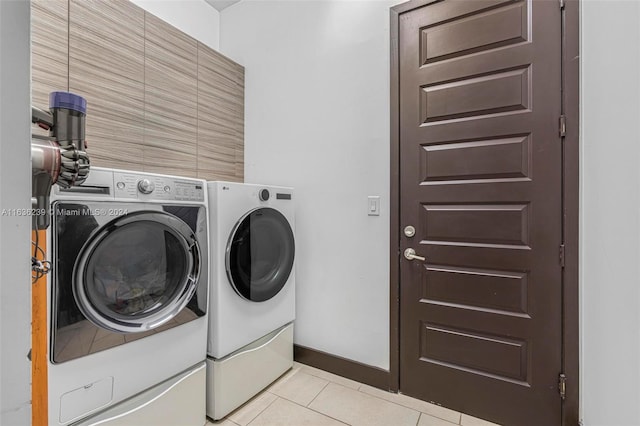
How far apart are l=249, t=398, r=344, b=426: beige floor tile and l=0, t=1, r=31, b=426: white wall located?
4.61ft

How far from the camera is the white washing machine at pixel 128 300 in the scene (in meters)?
0.97

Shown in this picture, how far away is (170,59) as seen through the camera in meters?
1.74

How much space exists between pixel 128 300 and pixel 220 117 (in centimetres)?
136

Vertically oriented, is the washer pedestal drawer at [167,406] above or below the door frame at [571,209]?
below

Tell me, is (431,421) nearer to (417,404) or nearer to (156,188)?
(417,404)

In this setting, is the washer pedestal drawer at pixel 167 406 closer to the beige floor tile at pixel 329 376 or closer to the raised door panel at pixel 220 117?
the beige floor tile at pixel 329 376

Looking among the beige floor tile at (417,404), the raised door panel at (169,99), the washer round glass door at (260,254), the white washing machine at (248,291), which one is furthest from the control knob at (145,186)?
the beige floor tile at (417,404)

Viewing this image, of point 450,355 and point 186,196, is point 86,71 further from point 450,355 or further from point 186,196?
point 450,355

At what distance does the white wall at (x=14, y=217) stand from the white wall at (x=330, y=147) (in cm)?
157

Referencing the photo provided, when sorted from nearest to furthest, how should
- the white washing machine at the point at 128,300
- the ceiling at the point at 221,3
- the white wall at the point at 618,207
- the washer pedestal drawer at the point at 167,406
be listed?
1. the white wall at the point at 618,207
2. the white washing machine at the point at 128,300
3. the washer pedestal drawer at the point at 167,406
4. the ceiling at the point at 221,3

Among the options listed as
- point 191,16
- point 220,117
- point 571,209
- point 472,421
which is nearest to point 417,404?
point 472,421

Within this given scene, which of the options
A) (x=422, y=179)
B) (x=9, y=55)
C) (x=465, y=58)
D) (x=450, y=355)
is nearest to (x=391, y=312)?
(x=450, y=355)

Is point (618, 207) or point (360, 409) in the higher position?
point (618, 207)

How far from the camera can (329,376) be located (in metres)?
1.84
